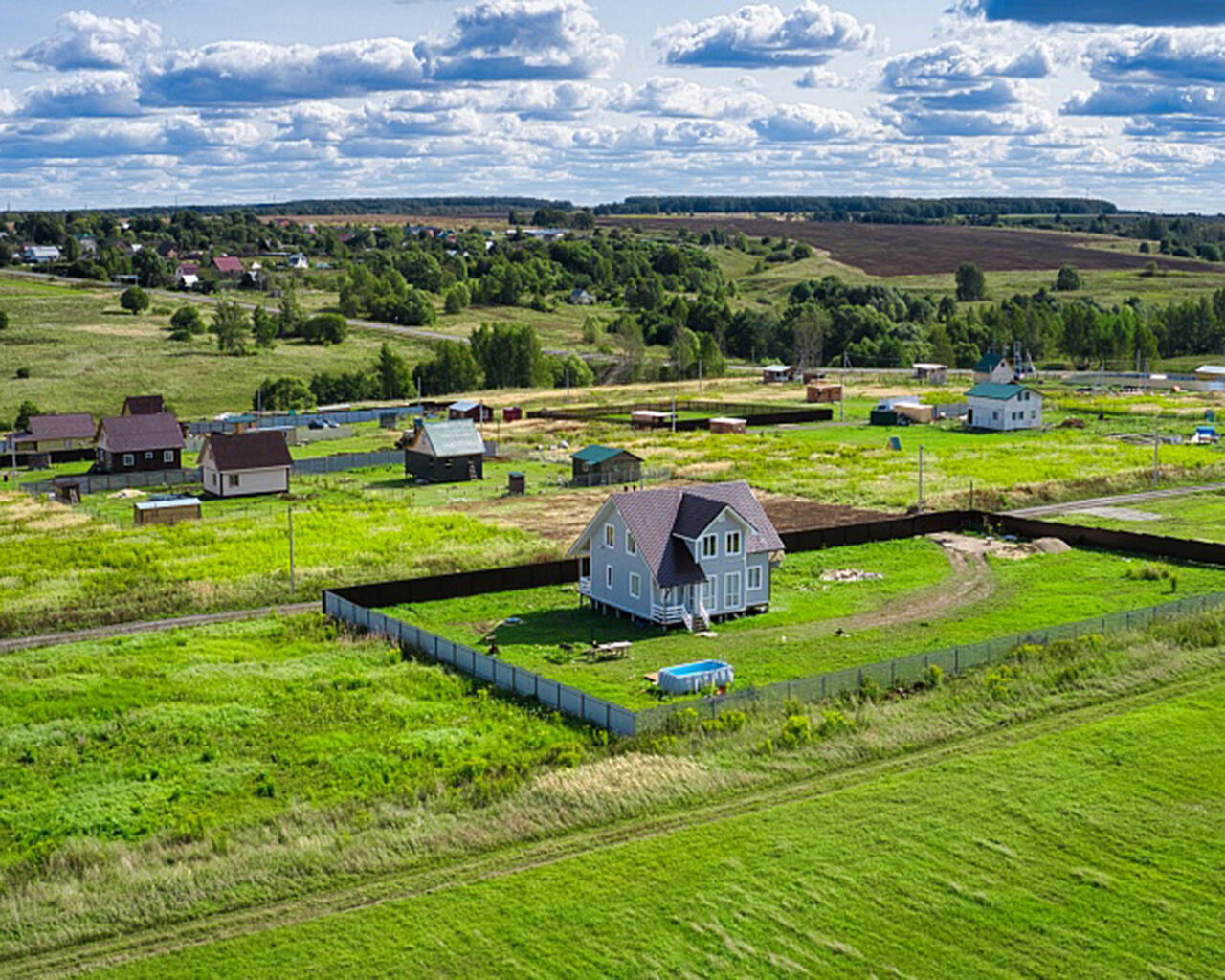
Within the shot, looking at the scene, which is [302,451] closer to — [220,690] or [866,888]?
[220,690]

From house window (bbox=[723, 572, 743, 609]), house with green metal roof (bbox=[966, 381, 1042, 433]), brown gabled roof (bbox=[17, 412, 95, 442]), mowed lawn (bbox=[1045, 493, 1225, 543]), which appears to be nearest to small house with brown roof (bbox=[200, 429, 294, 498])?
brown gabled roof (bbox=[17, 412, 95, 442])

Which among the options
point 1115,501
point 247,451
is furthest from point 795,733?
point 247,451

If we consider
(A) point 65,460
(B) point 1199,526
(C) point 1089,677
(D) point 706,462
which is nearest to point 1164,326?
(D) point 706,462

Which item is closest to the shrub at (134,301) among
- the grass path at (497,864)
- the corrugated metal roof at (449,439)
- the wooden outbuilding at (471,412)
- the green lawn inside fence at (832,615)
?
the wooden outbuilding at (471,412)

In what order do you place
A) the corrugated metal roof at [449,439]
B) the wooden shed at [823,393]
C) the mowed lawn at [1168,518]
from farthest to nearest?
the wooden shed at [823,393] < the corrugated metal roof at [449,439] < the mowed lawn at [1168,518]

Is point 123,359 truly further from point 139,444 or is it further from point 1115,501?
point 1115,501

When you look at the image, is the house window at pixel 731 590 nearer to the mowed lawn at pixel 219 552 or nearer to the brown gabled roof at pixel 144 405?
the mowed lawn at pixel 219 552

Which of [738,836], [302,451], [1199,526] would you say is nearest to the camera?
[738,836]
